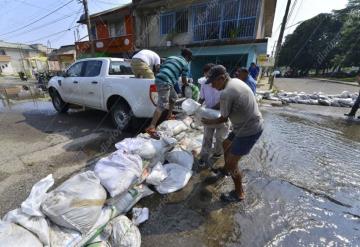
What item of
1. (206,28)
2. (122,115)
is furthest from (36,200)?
(206,28)

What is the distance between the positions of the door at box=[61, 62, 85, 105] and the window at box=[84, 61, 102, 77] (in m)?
0.25

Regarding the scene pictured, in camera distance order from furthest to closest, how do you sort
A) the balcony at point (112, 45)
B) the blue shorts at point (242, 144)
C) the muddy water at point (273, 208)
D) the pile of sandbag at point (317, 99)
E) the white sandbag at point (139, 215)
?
the balcony at point (112, 45), the pile of sandbag at point (317, 99), the blue shorts at point (242, 144), the white sandbag at point (139, 215), the muddy water at point (273, 208)

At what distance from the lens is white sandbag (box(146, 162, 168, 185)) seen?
2.52 meters

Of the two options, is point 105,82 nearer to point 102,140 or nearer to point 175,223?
point 102,140

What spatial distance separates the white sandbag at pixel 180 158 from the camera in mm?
3012

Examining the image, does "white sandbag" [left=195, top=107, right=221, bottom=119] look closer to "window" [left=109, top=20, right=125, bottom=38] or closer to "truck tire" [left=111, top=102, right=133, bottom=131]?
"truck tire" [left=111, top=102, right=133, bottom=131]

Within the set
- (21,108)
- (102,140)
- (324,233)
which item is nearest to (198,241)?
(324,233)

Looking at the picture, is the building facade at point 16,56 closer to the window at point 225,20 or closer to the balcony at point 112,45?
the balcony at point 112,45

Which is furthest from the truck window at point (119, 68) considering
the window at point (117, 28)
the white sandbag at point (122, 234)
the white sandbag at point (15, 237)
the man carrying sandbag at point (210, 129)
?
the window at point (117, 28)

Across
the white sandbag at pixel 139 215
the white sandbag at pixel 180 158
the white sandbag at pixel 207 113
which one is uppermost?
the white sandbag at pixel 207 113

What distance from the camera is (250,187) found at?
2.79m

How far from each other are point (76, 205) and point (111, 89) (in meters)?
3.06

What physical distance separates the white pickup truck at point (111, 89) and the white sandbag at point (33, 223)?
264 centimetres

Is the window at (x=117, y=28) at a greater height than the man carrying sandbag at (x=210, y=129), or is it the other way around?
the window at (x=117, y=28)
